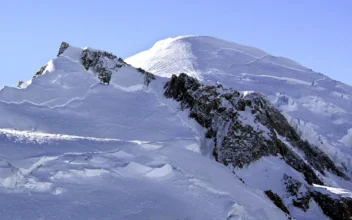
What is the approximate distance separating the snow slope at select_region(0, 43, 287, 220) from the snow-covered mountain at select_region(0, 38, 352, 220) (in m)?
0.04

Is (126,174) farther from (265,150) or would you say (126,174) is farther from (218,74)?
(218,74)

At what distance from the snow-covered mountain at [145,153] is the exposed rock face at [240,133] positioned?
0.19ft

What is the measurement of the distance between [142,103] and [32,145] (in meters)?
11.0

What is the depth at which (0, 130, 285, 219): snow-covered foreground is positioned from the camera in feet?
37.0

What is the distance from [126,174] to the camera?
1341 cm

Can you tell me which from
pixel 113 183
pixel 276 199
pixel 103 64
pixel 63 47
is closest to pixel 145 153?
pixel 113 183

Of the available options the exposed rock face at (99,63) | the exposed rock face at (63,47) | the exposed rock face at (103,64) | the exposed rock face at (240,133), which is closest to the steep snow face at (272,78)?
the exposed rock face at (240,133)

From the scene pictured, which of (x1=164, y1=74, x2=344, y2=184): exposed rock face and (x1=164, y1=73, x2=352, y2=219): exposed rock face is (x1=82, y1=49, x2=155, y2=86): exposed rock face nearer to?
(x1=164, y1=74, x2=344, y2=184): exposed rock face

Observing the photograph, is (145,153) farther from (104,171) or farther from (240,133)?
(240,133)

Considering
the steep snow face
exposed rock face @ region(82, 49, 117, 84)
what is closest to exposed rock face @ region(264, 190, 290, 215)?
exposed rock face @ region(82, 49, 117, 84)

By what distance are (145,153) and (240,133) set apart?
967 centimetres

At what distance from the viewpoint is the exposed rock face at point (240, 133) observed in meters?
21.8

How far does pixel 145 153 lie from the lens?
49.5 feet

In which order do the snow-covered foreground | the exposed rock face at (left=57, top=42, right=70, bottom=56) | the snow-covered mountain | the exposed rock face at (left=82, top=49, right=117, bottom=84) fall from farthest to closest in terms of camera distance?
the exposed rock face at (left=57, top=42, right=70, bottom=56)
the exposed rock face at (left=82, top=49, right=117, bottom=84)
the snow-covered mountain
the snow-covered foreground
